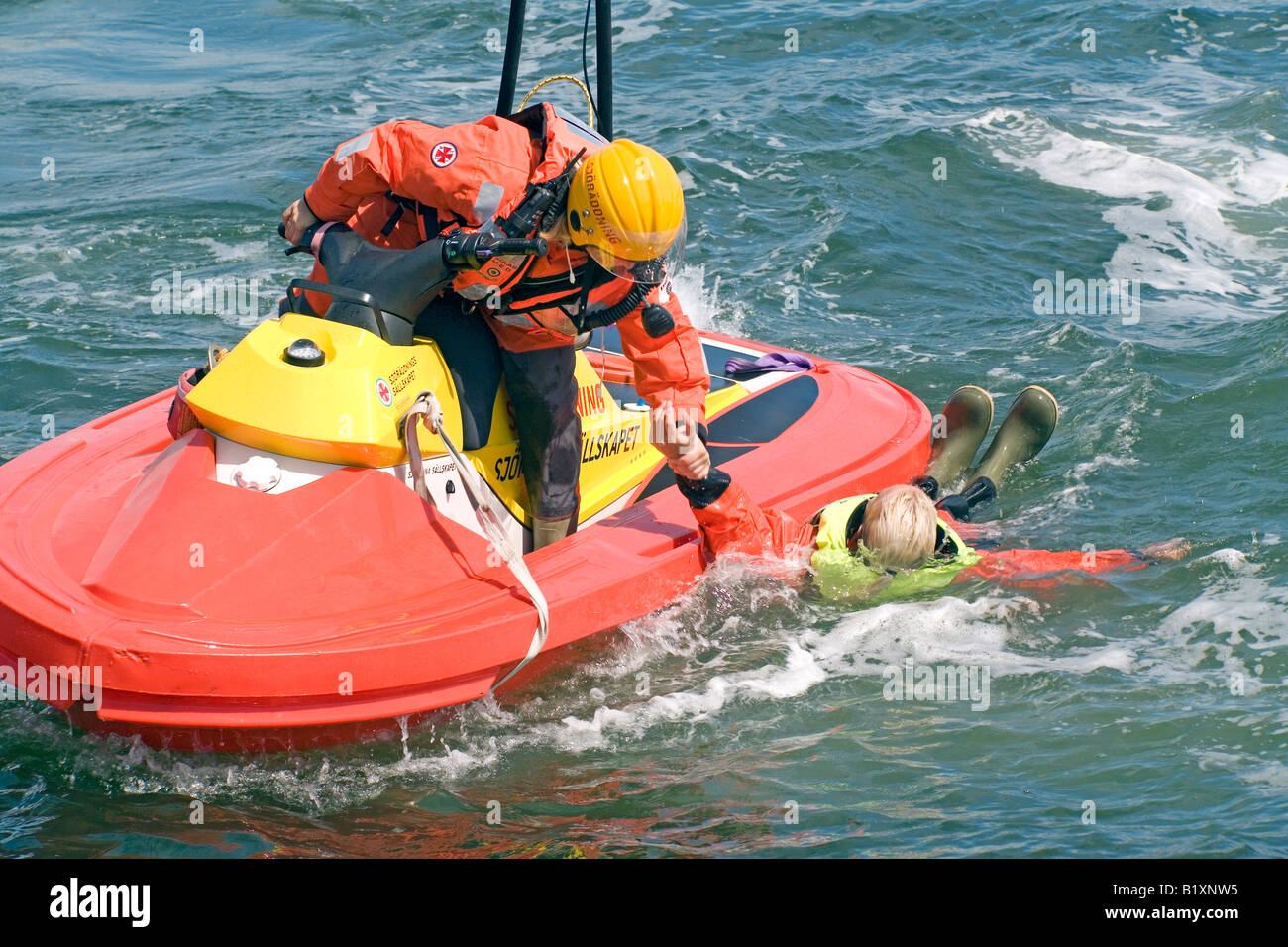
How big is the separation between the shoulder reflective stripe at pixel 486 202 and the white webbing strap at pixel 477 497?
1.88ft

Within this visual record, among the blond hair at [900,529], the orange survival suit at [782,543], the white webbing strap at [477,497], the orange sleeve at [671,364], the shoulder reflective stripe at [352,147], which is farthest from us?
the blond hair at [900,529]

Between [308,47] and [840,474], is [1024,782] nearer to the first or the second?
[840,474]

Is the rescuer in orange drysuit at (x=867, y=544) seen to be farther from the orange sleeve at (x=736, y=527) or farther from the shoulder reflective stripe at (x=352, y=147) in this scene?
the shoulder reflective stripe at (x=352, y=147)

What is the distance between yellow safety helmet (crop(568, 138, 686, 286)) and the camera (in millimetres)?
3840

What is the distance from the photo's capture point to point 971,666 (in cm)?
457

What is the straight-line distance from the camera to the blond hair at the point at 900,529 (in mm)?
4816

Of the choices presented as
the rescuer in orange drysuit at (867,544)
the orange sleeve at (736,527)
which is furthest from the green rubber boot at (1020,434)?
the orange sleeve at (736,527)

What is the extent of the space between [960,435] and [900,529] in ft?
4.59

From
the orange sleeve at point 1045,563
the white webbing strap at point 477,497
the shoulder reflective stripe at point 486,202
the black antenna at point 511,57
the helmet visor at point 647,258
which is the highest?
the black antenna at point 511,57

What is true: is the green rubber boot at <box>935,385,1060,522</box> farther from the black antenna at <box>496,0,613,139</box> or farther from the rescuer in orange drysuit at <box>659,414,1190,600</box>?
the black antenna at <box>496,0,613,139</box>

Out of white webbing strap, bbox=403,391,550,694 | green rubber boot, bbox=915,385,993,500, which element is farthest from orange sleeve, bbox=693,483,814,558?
green rubber boot, bbox=915,385,993,500

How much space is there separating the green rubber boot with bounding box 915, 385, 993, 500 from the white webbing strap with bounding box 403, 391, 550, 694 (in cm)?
243

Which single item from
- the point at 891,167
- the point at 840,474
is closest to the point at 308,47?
the point at 891,167
